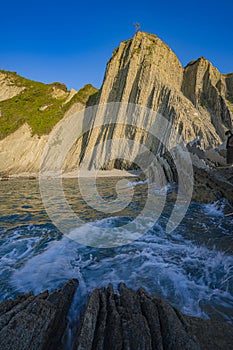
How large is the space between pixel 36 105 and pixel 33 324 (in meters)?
53.8

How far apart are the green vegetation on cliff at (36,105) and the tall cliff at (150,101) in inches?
42.2

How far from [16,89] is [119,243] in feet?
199

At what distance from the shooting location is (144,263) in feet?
15.8

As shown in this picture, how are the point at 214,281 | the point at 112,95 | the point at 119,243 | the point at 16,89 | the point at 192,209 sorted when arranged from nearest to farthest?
the point at 214,281 < the point at 119,243 < the point at 192,209 < the point at 112,95 < the point at 16,89

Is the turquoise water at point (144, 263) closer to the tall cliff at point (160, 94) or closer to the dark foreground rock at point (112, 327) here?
the dark foreground rock at point (112, 327)

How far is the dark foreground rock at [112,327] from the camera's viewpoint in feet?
6.11

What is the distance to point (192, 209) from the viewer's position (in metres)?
9.89

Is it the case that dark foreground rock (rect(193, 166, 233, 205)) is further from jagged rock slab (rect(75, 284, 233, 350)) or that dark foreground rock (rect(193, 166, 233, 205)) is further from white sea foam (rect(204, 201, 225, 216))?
jagged rock slab (rect(75, 284, 233, 350))

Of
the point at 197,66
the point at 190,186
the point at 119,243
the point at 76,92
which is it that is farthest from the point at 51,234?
the point at 76,92

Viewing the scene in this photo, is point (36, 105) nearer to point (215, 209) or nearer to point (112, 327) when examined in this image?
point (215, 209)

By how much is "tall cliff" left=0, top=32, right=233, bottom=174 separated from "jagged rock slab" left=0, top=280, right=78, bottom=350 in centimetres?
3463

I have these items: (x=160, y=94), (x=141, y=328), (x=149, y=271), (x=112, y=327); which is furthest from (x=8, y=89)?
(x=141, y=328)

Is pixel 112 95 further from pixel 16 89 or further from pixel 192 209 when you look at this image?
pixel 192 209

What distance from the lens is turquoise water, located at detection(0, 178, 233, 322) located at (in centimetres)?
362
